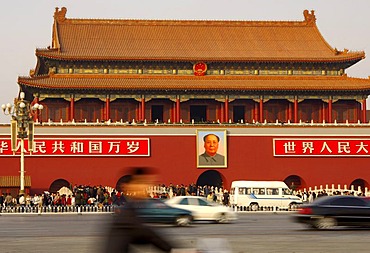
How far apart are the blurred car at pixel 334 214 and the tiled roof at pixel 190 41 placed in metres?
31.1

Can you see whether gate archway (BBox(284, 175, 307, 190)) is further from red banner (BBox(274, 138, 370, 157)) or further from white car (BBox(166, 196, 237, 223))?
white car (BBox(166, 196, 237, 223))

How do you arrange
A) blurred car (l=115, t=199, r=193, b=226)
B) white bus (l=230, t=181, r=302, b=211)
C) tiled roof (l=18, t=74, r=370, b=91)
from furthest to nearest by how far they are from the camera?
tiled roof (l=18, t=74, r=370, b=91) < white bus (l=230, t=181, r=302, b=211) < blurred car (l=115, t=199, r=193, b=226)

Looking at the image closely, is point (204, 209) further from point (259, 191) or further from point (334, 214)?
point (259, 191)

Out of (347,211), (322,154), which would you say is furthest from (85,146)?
(347,211)

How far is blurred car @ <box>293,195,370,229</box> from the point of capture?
25.4 meters

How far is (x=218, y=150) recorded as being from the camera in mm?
51562

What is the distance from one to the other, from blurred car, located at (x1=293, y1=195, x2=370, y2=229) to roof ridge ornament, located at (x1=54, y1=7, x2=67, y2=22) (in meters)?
37.3

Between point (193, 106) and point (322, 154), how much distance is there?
9060 millimetres

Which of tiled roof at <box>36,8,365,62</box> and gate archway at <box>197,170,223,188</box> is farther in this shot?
tiled roof at <box>36,8,365,62</box>

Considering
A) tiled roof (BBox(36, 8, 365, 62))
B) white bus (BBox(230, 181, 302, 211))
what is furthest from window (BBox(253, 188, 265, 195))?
tiled roof (BBox(36, 8, 365, 62))

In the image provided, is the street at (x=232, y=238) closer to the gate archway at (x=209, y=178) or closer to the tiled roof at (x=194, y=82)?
the tiled roof at (x=194, y=82)

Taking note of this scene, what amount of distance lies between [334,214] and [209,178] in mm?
30208

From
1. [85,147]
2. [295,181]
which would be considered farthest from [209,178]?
[85,147]

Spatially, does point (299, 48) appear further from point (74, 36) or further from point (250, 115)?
point (74, 36)
